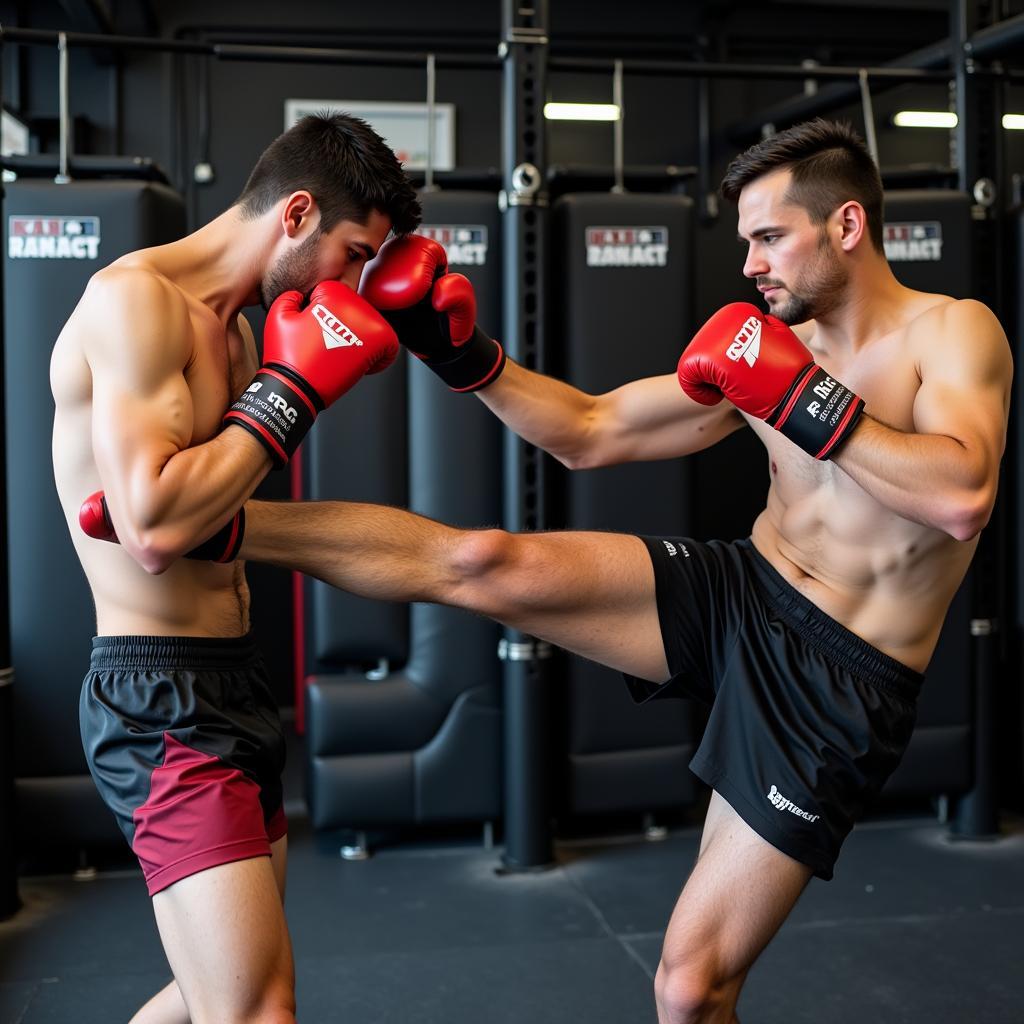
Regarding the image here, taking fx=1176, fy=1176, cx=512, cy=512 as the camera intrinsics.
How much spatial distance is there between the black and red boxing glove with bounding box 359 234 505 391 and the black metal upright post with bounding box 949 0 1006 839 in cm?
210

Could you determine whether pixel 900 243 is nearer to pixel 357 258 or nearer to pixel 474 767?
pixel 474 767

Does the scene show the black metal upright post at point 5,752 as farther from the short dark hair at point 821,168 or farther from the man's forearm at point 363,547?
the short dark hair at point 821,168

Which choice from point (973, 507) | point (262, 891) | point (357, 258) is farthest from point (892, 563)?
point (262, 891)

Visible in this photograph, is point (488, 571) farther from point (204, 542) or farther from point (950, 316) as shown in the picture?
point (950, 316)

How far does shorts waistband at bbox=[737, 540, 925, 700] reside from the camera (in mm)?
2096

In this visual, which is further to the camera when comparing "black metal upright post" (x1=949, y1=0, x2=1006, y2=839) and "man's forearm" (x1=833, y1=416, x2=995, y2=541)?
"black metal upright post" (x1=949, y1=0, x2=1006, y2=839)

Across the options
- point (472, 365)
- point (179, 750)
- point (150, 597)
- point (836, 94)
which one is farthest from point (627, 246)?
point (179, 750)

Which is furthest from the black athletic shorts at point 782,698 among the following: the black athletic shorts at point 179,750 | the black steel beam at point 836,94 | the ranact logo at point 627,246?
the black steel beam at point 836,94

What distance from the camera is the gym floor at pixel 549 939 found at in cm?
266

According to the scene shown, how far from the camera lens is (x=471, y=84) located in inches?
208

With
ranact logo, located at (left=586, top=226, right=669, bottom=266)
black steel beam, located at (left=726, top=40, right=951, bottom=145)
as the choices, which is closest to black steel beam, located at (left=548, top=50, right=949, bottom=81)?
black steel beam, located at (left=726, top=40, right=951, bottom=145)

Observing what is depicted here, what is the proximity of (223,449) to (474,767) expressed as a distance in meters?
2.19

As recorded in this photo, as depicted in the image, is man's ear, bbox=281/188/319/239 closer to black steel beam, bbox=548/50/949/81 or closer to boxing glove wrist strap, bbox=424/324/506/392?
boxing glove wrist strap, bbox=424/324/506/392

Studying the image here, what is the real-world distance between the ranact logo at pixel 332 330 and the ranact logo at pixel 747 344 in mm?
636
